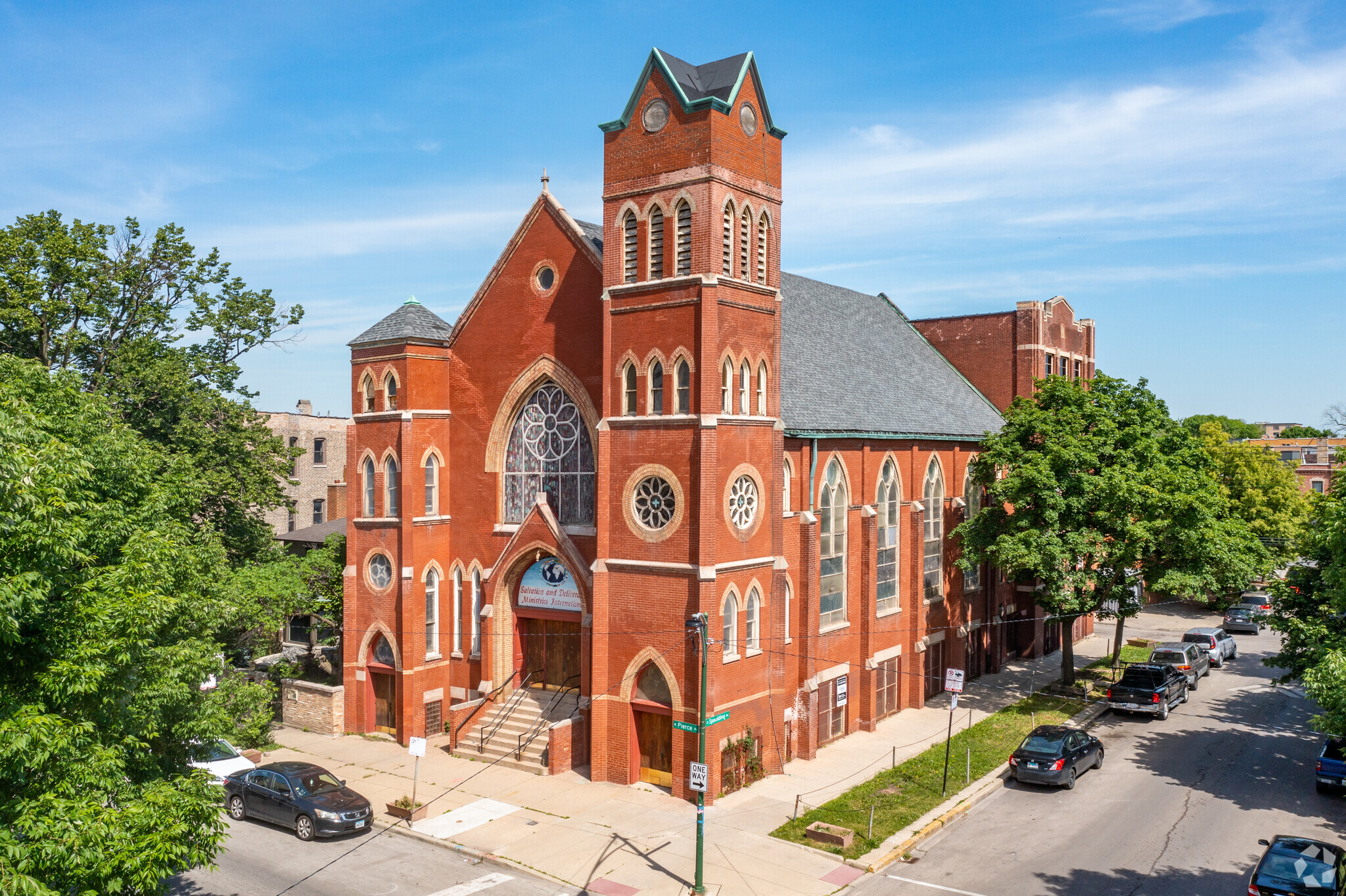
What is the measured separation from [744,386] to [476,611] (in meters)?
11.4

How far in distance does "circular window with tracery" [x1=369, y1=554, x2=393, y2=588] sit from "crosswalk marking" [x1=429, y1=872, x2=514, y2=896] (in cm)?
1258

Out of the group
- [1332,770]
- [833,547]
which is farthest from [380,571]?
[1332,770]

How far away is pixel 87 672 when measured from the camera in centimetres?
1163

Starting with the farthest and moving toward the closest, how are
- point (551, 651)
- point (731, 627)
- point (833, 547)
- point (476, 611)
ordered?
point (476, 611), point (833, 547), point (551, 651), point (731, 627)

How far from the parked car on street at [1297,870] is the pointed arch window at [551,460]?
58.5 feet

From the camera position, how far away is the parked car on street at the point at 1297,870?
16828 mm

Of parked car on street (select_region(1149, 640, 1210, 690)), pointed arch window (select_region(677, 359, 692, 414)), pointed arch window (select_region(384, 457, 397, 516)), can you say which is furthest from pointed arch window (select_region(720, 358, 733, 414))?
parked car on street (select_region(1149, 640, 1210, 690))

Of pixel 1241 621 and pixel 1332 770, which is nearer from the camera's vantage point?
pixel 1332 770

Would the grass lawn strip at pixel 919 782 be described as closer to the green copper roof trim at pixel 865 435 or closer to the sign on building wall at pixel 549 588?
the sign on building wall at pixel 549 588

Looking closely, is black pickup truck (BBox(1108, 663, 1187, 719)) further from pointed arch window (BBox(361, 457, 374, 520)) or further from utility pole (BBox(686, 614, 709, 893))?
pointed arch window (BBox(361, 457, 374, 520))

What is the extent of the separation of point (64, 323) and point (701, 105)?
25008 mm

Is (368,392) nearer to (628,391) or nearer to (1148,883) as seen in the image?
(628,391)

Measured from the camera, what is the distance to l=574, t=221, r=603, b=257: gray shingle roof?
28.7 m

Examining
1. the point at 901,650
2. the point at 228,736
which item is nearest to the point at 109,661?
the point at 228,736
